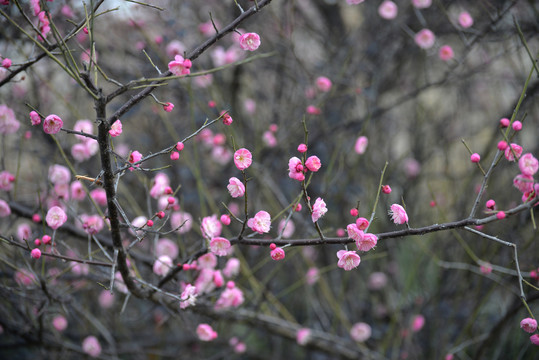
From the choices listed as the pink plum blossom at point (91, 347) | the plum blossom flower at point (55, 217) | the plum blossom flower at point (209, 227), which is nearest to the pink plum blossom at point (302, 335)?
the plum blossom flower at point (209, 227)

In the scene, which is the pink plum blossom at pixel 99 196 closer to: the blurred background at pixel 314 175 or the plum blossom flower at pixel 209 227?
the blurred background at pixel 314 175

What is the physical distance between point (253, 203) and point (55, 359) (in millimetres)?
1288

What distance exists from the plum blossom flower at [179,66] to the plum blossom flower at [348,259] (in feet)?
2.07

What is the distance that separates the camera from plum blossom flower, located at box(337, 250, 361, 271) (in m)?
1.16

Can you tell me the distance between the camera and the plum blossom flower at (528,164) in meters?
1.07

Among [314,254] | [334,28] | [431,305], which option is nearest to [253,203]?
[314,254]

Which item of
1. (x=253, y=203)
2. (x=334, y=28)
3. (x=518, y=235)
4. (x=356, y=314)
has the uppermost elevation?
(x=334, y=28)

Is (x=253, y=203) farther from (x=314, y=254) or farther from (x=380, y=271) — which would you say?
(x=380, y=271)

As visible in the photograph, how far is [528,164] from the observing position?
3.57 feet

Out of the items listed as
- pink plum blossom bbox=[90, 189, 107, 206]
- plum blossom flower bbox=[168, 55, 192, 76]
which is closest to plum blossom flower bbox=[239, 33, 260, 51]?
plum blossom flower bbox=[168, 55, 192, 76]

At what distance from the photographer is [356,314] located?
266 cm

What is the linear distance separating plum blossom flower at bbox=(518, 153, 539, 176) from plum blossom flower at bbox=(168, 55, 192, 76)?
0.87 m

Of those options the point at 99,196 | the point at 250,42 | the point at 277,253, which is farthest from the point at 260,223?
the point at 99,196

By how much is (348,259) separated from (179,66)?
27.0 inches
